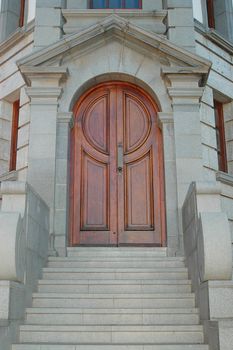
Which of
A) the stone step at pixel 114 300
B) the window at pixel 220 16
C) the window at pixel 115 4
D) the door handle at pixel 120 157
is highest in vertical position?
the window at pixel 220 16

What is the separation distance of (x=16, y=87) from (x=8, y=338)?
6529 millimetres

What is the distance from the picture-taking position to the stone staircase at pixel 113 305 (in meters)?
6.16

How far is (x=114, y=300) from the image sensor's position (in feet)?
22.7

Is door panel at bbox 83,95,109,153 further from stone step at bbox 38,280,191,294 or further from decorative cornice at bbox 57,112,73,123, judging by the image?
stone step at bbox 38,280,191,294

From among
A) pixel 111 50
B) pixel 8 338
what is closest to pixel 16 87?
pixel 111 50

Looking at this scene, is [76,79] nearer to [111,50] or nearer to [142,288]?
[111,50]

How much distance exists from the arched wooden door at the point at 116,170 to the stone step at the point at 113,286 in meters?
1.75

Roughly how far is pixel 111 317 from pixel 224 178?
4427mm

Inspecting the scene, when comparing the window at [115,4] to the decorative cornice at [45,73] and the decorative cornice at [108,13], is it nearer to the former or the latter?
the decorative cornice at [108,13]

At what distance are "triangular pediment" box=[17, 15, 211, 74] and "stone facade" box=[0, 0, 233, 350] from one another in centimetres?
2

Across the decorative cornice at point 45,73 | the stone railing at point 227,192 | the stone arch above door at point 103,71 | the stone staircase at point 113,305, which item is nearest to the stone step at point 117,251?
the stone staircase at point 113,305

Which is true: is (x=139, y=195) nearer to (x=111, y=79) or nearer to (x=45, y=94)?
(x=111, y=79)

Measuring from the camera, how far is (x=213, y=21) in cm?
1224

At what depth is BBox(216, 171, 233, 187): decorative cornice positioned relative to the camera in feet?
32.1
